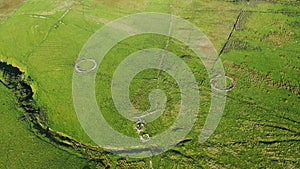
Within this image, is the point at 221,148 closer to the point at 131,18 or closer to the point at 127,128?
the point at 127,128

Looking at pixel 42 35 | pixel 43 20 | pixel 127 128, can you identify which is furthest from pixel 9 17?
pixel 127 128

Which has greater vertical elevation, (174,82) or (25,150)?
(174,82)

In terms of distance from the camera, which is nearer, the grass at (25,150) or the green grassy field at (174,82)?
the green grassy field at (174,82)

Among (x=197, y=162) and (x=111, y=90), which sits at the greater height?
(x=111, y=90)

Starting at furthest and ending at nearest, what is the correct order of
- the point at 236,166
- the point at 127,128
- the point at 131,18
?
the point at 131,18 → the point at 127,128 → the point at 236,166

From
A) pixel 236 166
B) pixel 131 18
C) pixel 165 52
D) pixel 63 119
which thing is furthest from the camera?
pixel 131 18

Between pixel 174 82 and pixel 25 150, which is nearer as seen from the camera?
pixel 25 150

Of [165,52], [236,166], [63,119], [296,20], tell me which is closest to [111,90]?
[63,119]

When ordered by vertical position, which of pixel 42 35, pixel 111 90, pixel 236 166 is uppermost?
pixel 42 35

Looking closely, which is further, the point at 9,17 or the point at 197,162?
the point at 9,17
